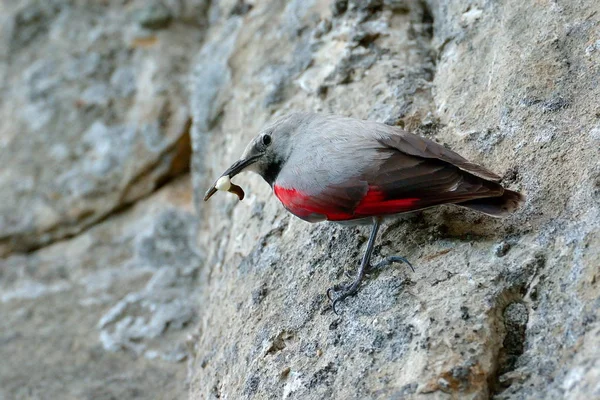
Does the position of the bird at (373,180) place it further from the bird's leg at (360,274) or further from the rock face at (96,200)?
the rock face at (96,200)

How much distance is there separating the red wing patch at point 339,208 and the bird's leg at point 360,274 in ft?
0.30

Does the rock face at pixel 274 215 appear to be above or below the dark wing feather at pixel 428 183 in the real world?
below

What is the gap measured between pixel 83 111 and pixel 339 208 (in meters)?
2.98

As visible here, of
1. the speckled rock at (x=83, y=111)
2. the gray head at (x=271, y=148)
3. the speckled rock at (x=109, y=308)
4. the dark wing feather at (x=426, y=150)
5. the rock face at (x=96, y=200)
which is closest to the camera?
the dark wing feather at (x=426, y=150)

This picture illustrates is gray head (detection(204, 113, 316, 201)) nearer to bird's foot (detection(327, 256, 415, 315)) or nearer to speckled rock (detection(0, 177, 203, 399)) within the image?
bird's foot (detection(327, 256, 415, 315))

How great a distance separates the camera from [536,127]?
2465 millimetres

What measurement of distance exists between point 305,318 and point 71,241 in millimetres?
2456

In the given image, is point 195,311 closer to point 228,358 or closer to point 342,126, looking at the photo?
point 228,358

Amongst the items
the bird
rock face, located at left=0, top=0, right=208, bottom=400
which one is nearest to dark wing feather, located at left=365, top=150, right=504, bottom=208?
the bird

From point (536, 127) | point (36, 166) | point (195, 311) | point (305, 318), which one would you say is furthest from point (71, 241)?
point (536, 127)

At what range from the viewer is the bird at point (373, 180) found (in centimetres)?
222

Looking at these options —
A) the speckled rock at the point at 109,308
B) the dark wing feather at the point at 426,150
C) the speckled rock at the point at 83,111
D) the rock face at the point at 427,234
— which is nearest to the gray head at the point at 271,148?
the rock face at the point at 427,234

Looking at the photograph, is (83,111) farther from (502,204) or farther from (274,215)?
(502,204)

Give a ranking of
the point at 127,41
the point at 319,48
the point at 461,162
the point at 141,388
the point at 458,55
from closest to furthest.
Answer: the point at 461,162 → the point at 458,55 → the point at 141,388 → the point at 319,48 → the point at 127,41
